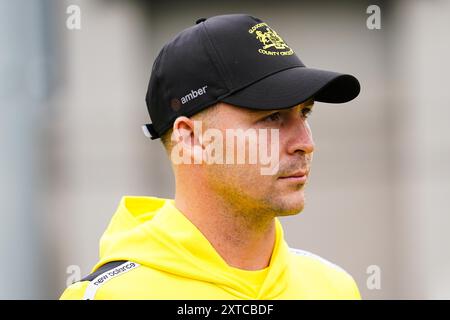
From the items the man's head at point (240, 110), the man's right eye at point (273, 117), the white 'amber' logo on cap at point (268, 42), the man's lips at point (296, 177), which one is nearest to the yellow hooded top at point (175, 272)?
the man's head at point (240, 110)

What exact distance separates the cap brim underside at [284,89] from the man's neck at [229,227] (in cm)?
33

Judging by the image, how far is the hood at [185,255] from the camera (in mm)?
2629

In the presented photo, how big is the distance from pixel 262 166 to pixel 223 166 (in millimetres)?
126

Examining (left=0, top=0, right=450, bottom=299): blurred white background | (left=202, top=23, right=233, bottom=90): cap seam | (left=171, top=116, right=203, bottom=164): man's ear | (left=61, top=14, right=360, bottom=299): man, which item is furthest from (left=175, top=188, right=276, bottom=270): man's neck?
(left=0, top=0, right=450, bottom=299): blurred white background

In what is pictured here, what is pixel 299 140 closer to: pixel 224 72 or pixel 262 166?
pixel 262 166

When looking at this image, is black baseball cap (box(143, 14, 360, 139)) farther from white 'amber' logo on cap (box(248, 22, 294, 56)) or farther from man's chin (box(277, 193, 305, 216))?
man's chin (box(277, 193, 305, 216))

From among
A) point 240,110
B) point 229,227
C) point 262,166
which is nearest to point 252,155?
point 262,166

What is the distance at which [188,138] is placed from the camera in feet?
8.79

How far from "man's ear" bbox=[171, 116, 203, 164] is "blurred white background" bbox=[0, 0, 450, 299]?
363 cm

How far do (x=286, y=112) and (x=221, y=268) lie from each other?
539 millimetres

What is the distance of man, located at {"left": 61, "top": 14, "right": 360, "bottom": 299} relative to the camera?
2562 millimetres

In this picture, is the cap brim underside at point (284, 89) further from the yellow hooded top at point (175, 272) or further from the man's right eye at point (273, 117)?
the yellow hooded top at point (175, 272)

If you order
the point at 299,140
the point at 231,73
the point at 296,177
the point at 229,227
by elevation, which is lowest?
the point at 229,227
